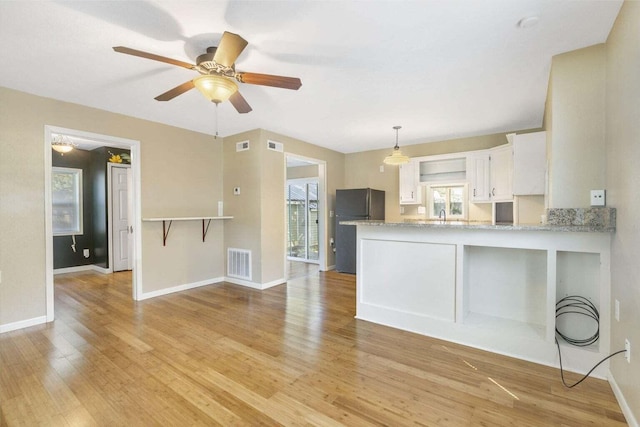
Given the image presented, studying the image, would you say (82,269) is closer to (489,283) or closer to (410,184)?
(410,184)

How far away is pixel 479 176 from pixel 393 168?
161 cm

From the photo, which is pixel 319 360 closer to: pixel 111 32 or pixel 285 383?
pixel 285 383

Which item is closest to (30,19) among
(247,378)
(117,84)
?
(117,84)

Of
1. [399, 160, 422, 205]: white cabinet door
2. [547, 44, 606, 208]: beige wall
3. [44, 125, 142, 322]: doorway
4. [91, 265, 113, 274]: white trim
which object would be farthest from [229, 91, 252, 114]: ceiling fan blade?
[91, 265, 113, 274]: white trim

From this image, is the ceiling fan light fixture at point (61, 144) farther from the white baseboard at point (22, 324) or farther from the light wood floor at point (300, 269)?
the light wood floor at point (300, 269)

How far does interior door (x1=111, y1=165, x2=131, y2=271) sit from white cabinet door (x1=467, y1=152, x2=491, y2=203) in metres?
6.52

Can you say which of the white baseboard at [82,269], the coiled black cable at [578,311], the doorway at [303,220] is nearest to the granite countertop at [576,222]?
the coiled black cable at [578,311]

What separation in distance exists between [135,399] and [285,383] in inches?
38.3

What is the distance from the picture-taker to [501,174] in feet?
14.7

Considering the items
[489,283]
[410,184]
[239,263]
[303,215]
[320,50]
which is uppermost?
[320,50]

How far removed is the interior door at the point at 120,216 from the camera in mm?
5742

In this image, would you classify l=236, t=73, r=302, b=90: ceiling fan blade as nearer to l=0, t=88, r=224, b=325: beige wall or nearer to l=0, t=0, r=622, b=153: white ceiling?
l=0, t=0, r=622, b=153: white ceiling

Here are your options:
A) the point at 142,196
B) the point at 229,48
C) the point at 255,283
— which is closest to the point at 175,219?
the point at 142,196

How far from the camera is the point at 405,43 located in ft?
7.26
